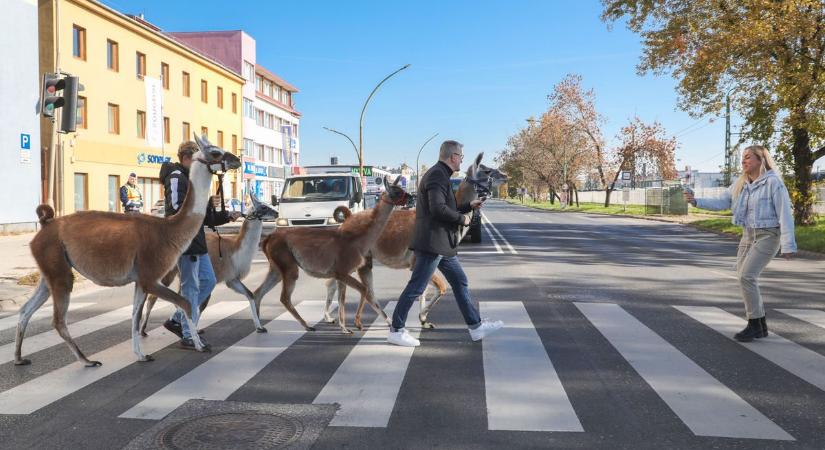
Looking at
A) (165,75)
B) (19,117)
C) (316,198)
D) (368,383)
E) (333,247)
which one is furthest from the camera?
(165,75)

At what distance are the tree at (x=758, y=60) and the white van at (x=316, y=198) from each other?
12990 millimetres

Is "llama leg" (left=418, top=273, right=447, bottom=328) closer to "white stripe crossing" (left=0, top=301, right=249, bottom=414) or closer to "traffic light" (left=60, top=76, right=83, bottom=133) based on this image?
"white stripe crossing" (left=0, top=301, right=249, bottom=414)

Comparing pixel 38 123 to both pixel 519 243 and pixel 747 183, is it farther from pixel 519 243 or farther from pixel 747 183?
pixel 747 183

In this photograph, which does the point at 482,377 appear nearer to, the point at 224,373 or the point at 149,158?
the point at 224,373

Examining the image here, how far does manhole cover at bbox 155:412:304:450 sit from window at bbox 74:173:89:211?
30.3 metres

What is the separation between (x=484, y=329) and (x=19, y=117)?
24.9 m

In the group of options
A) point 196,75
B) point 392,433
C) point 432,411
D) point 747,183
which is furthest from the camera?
point 196,75

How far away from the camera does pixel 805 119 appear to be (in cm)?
2114

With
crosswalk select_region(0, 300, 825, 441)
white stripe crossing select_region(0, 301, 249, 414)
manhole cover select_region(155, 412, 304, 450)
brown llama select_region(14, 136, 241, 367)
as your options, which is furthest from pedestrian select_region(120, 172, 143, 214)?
manhole cover select_region(155, 412, 304, 450)

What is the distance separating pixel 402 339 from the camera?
247 inches

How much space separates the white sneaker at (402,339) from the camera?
6.25m

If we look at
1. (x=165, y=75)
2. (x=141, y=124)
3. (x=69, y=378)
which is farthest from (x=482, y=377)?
(x=165, y=75)

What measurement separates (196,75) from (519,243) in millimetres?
31000

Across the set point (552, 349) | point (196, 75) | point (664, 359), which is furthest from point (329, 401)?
point (196, 75)
